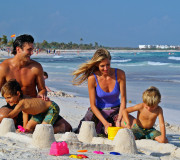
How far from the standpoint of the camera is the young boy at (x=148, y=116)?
4623 millimetres

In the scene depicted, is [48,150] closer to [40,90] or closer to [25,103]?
[25,103]

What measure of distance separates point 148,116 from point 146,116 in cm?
3

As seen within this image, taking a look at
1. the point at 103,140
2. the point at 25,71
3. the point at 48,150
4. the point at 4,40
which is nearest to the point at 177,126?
the point at 103,140

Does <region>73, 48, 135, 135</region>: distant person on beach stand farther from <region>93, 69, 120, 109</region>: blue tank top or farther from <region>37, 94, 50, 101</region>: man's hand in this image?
<region>37, 94, 50, 101</region>: man's hand

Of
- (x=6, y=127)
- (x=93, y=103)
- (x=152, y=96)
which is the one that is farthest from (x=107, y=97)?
(x=6, y=127)

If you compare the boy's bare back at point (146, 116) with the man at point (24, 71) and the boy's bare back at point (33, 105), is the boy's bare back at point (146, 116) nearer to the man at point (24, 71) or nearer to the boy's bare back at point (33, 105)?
the man at point (24, 71)

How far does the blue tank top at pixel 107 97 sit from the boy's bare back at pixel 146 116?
1.68 feet

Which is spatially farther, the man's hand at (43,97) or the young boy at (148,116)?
the man's hand at (43,97)

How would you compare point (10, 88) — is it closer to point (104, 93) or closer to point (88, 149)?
point (104, 93)

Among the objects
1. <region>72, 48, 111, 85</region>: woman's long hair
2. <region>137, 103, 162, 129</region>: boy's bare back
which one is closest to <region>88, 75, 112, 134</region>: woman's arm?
<region>72, 48, 111, 85</region>: woman's long hair

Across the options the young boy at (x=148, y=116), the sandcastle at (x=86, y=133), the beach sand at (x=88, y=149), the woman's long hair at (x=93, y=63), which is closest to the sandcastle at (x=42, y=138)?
the beach sand at (x=88, y=149)

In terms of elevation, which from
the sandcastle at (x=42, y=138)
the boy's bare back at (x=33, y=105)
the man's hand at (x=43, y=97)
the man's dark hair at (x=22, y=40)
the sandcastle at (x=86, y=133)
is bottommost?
the sandcastle at (x=86, y=133)

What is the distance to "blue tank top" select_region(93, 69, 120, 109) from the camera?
5262 millimetres

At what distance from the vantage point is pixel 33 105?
4816 millimetres
